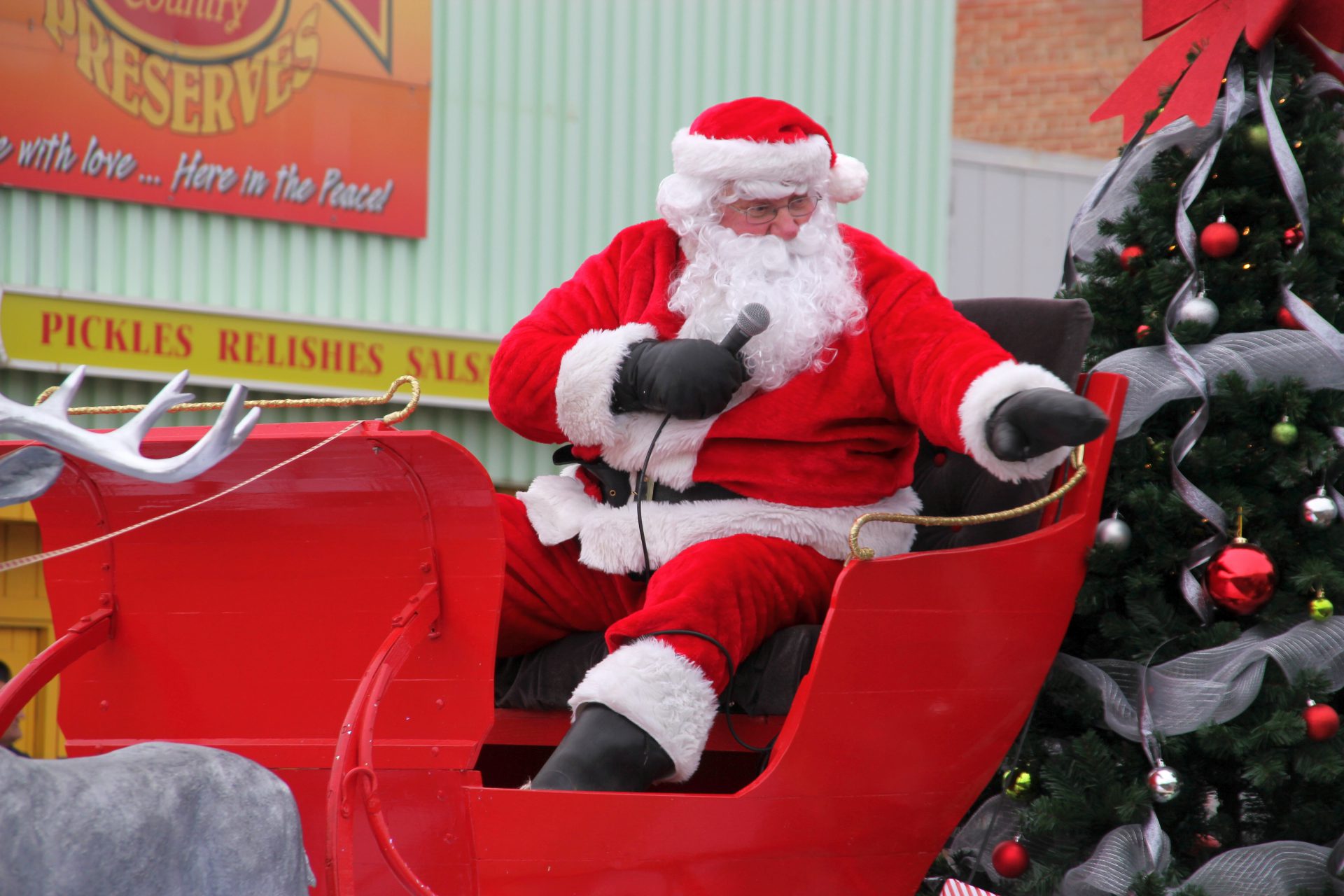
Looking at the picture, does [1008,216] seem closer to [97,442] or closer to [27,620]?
[27,620]

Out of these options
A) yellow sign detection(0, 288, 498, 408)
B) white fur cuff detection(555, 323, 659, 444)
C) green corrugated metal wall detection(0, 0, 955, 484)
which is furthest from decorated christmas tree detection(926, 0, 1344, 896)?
green corrugated metal wall detection(0, 0, 955, 484)

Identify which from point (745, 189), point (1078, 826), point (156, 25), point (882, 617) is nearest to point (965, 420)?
point (882, 617)

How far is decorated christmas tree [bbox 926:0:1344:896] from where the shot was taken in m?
2.22

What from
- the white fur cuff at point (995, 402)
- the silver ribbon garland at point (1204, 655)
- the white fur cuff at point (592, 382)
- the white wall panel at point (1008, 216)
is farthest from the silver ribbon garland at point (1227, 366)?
the white wall panel at point (1008, 216)

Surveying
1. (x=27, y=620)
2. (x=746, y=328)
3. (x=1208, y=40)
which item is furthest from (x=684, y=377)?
(x=27, y=620)

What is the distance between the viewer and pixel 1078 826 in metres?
2.27

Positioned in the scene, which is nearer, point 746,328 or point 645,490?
point 746,328

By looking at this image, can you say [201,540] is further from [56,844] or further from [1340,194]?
[1340,194]

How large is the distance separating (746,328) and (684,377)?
0.12 metres

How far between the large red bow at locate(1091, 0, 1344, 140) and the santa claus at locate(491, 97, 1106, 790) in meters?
0.61

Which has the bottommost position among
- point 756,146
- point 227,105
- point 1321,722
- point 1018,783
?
point 1018,783

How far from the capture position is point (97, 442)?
142cm

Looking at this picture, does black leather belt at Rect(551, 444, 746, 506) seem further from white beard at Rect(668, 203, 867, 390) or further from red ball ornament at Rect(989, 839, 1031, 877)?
red ball ornament at Rect(989, 839, 1031, 877)

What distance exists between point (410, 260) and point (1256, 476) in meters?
4.85
